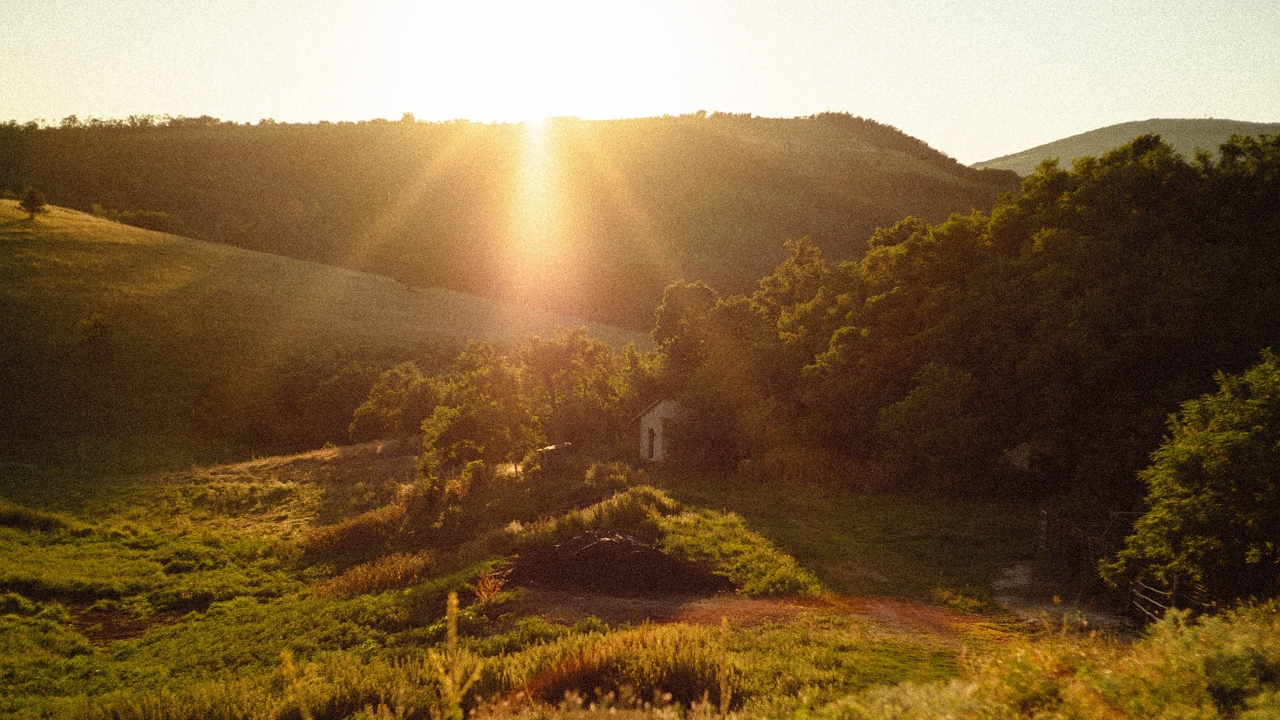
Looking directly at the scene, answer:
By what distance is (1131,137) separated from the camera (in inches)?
4712

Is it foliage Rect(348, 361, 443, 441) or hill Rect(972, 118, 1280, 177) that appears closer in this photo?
foliage Rect(348, 361, 443, 441)

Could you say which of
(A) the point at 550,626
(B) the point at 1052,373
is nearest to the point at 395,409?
(A) the point at 550,626

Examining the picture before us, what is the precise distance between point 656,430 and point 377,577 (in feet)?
74.0

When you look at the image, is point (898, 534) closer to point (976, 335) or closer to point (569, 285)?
point (976, 335)

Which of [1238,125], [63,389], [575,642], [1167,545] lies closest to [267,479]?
[63,389]

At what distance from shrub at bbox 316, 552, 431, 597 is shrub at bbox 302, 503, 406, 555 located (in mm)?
3638

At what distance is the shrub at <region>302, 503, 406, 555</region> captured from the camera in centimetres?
2662

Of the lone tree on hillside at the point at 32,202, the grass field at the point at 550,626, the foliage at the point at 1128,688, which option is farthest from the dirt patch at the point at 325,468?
the lone tree on hillside at the point at 32,202

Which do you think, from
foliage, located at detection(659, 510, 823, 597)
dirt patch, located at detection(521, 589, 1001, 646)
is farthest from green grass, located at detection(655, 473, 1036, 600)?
dirt patch, located at detection(521, 589, 1001, 646)

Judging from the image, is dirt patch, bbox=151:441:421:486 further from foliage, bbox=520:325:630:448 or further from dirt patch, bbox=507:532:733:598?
dirt patch, bbox=507:532:733:598

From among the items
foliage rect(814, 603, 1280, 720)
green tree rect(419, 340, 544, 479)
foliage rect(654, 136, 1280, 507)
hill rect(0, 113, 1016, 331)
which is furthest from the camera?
hill rect(0, 113, 1016, 331)

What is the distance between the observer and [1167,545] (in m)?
13.5

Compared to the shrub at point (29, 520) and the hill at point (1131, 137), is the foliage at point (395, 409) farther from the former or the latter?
the hill at point (1131, 137)

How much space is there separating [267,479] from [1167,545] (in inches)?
1521
